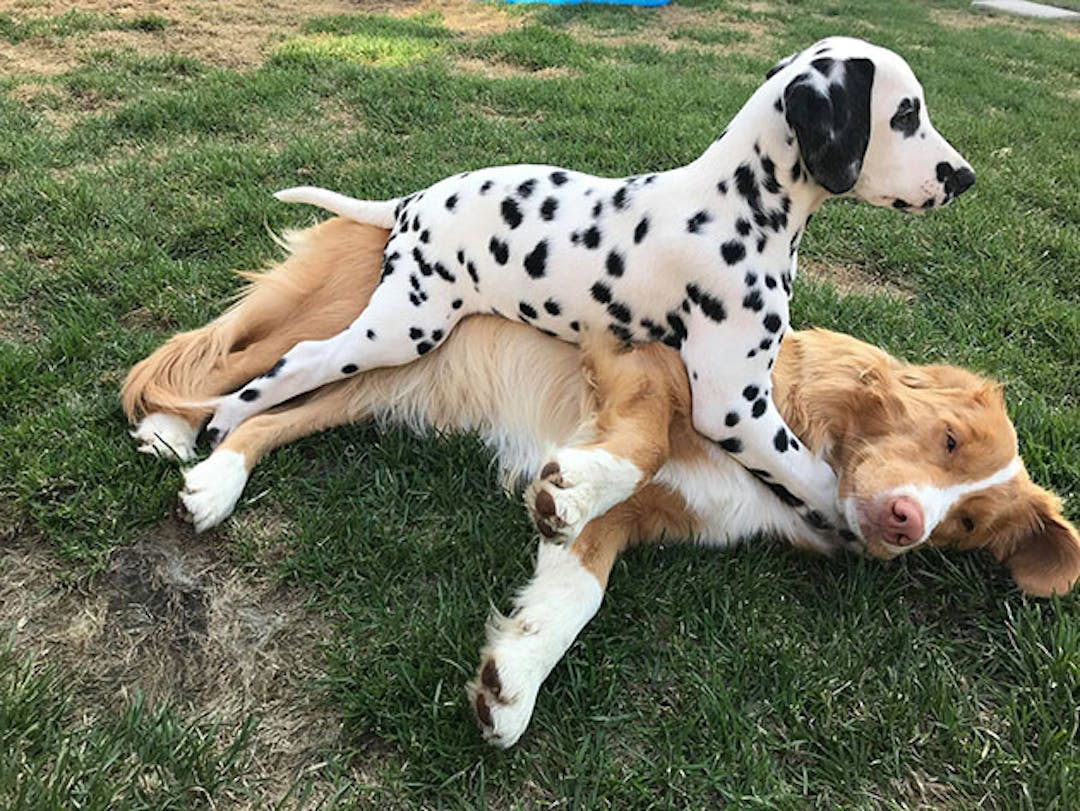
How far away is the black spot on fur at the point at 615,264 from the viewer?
8.44 feet

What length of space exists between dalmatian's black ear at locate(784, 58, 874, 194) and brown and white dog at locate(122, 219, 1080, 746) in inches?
28.4

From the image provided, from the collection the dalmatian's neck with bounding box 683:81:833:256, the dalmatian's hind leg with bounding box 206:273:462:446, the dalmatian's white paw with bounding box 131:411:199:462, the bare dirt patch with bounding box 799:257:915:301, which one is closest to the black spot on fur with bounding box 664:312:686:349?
the dalmatian's neck with bounding box 683:81:833:256

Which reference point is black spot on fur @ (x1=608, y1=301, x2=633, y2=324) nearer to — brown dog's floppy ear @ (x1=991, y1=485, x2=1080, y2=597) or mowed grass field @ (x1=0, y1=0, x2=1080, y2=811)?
mowed grass field @ (x1=0, y1=0, x2=1080, y2=811)

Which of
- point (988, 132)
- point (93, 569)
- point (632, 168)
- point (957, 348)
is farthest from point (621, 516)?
point (988, 132)

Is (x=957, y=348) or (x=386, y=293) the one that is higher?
(x=386, y=293)

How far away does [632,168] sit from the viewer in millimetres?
5312

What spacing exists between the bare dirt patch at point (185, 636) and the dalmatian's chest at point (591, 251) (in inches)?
44.0

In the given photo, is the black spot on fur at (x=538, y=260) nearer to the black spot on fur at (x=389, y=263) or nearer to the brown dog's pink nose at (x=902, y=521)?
the black spot on fur at (x=389, y=263)

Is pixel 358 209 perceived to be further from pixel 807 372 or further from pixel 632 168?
pixel 632 168

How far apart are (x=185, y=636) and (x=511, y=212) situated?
1.63 metres

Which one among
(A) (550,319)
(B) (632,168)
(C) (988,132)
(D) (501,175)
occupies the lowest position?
(C) (988,132)

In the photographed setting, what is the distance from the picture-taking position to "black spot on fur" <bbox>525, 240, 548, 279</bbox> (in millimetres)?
2691

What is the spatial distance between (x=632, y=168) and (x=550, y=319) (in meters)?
2.89

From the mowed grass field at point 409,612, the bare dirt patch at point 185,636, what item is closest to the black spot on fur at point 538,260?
the mowed grass field at point 409,612
